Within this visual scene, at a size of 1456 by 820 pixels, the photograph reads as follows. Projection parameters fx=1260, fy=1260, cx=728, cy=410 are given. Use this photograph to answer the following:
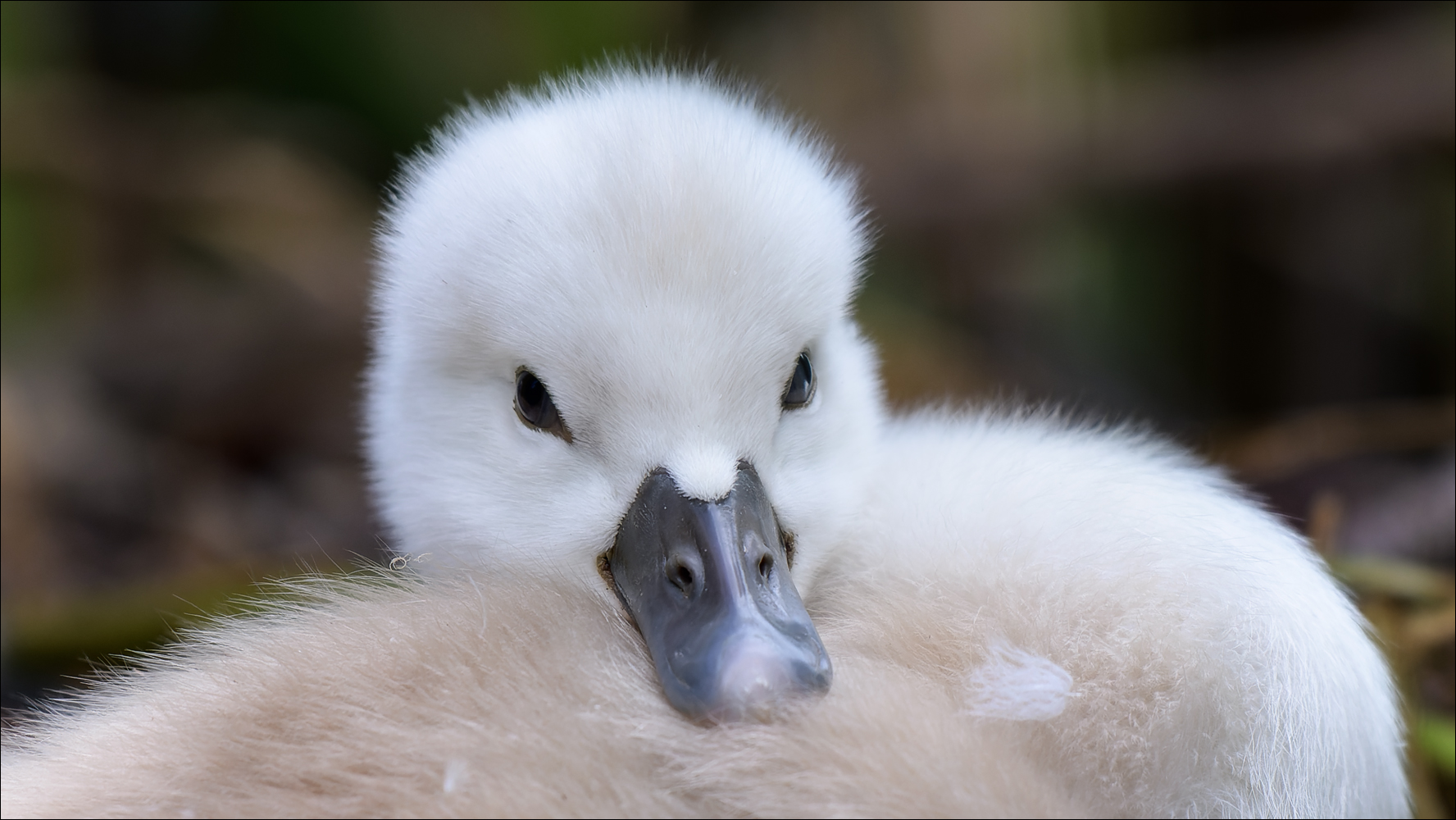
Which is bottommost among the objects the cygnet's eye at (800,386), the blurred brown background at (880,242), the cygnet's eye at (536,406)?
the cygnet's eye at (536,406)

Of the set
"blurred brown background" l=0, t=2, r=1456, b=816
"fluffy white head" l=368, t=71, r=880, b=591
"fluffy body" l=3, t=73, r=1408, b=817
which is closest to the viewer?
"fluffy body" l=3, t=73, r=1408, b=817

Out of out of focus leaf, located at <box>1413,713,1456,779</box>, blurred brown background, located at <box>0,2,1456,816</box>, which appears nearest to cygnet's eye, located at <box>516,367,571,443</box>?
blurred brown background, located at <box>0,2,1456,816</box>

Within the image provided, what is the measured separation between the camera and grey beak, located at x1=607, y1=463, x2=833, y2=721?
114 cm

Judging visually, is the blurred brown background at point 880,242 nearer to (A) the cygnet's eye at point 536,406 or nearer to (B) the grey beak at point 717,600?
(A) the cygnet's eye at point 536,406

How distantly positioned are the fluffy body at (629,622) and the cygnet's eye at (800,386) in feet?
0.09

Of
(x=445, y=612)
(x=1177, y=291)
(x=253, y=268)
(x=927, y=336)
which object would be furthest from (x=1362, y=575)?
(x=253, y=268)

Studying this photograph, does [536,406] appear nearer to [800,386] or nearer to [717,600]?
[800,386]

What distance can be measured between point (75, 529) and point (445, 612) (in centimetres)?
244

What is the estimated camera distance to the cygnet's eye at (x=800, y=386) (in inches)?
65.3

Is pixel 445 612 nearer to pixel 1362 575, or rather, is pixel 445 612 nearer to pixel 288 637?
pixel 288 637

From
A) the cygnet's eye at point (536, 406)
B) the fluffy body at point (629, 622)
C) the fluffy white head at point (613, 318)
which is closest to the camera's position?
the fluffy body at point (629, 622)

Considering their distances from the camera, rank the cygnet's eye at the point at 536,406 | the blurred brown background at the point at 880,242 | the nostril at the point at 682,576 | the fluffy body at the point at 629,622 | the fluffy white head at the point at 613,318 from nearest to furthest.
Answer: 1. the fluffy body at the point at 629,622
2. the nostril at the point at 682,576
3. the fluffy white head at the point at 613,318
4. the cygnet's eye at the point at 536,406
5. the blurred brown background at the point at 880,242

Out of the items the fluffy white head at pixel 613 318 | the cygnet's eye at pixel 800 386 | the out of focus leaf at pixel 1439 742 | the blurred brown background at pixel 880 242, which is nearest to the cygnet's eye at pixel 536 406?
the fluffy white head at pixel 613 318

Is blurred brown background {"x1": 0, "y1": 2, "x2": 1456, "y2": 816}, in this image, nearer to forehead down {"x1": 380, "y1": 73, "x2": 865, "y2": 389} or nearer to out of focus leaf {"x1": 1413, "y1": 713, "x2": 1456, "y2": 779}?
out of focus leaf {"x1": 1413, "y1": 713, "x2": 1456, "y2": 779}
